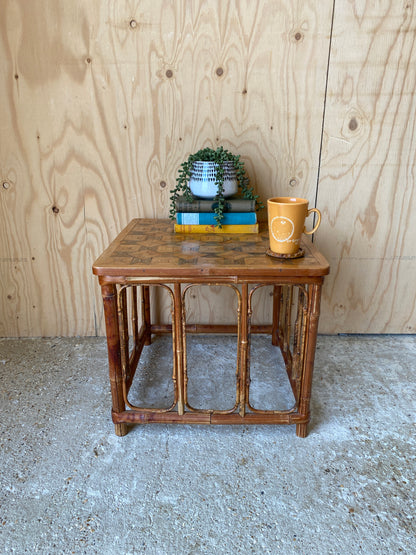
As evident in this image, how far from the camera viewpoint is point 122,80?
62.7 inches

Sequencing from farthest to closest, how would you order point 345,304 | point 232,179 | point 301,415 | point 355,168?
point 345,304 < point 355,168 < point 232,179 < point 301,415

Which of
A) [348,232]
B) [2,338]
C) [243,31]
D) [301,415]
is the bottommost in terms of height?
[2,338]

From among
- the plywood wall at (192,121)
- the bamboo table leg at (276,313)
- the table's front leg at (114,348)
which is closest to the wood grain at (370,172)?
the plywood wall at (192,121)

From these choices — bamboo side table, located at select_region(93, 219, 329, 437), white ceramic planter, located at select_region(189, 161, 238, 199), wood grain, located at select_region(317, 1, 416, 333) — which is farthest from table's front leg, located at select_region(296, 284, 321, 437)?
wood grain, located at select_region(317, 1, 416, 333)

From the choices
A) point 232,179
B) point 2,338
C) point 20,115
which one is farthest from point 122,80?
point 2,338

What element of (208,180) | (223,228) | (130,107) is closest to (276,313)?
(223,228)

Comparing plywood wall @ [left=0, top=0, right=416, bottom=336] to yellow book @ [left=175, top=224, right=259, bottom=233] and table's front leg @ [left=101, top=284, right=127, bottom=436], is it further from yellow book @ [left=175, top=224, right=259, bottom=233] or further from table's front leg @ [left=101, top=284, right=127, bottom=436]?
table's front leg @ [left=101, top=284, right=127, bottom=436]

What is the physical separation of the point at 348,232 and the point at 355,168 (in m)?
0.28

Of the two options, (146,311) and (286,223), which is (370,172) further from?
(146,311)

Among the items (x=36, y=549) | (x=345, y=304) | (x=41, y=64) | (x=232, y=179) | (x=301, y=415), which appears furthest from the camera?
(x=345, y=304)

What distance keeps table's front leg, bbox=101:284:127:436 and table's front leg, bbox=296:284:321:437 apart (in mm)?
568

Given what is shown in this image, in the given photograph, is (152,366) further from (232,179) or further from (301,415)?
(232,179)

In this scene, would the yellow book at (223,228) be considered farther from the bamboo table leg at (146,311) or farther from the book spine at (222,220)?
the bamboo table leg at (146,311)

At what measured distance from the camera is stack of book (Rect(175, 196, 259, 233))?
4.73ft
